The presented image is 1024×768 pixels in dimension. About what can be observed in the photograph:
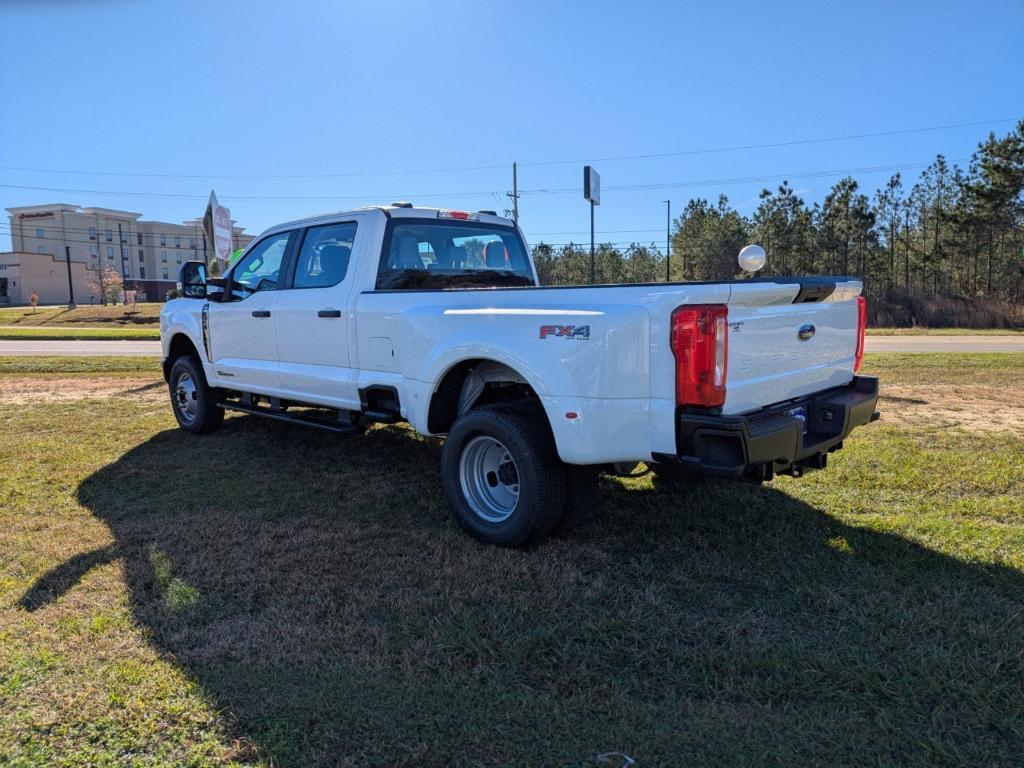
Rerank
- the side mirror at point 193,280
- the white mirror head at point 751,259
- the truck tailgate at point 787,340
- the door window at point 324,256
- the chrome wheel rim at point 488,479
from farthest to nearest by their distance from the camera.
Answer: the side mirror at point 193,280 < the door window at point 324,256 < the white mirror head at point 751,259 < the chrome wheel rim at point 488,479 < the truck tailgate at point 787,340

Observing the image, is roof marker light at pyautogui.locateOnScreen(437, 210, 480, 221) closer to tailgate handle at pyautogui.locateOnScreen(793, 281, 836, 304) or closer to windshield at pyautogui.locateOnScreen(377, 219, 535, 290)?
windshield at pyautogui.locateOnScreen(377, 219, 535, 290)

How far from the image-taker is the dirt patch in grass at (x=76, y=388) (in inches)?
396

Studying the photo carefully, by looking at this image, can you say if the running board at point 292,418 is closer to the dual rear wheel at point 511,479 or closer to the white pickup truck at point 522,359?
the white pickup truck at point 522,359

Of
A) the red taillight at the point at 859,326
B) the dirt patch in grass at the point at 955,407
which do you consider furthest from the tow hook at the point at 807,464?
the dirt patch in grass at the point at 955,407

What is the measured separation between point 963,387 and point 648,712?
921 cm

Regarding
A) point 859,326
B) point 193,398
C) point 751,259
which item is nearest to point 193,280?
point 193,398

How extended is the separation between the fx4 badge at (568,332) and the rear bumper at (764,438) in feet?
1.95

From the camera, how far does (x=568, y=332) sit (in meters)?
3.67

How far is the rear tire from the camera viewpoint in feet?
23.5

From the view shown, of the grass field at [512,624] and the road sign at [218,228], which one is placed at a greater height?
the road sign at [218,228]

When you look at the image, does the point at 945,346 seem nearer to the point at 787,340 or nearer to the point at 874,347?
the point at 874,347

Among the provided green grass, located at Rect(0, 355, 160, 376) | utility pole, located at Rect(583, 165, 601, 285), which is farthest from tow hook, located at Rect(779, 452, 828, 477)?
utility pole, located at Rect(583, 165, 601, 285)

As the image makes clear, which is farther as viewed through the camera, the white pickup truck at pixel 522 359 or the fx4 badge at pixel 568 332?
the fx4 badge at pixel 568 332

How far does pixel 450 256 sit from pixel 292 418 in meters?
1.83
